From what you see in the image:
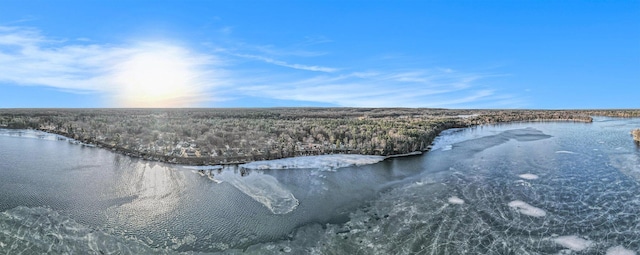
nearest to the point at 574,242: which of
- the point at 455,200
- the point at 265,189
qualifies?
the point at 455,200

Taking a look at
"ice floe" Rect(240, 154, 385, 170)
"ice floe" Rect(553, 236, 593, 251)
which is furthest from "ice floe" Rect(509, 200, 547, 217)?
"ice floe" Rect(240, 154, 385, 170)

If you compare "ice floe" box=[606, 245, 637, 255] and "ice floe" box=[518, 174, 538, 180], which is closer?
"ice floe" box=[606, 245, 637, 255]

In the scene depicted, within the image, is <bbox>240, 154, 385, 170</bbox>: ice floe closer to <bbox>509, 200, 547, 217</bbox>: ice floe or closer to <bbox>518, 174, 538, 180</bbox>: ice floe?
<bbox>518, 174, 538, 180</bbox>: ice floe

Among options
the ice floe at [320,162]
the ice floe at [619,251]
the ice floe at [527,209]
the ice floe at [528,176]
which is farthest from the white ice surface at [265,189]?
the ice floe at [528,176]

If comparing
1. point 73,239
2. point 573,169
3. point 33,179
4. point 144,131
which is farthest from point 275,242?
point 144,131

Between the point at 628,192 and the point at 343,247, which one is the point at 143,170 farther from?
the point at 628,192

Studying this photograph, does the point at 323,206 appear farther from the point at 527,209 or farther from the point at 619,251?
the point at 619,251
